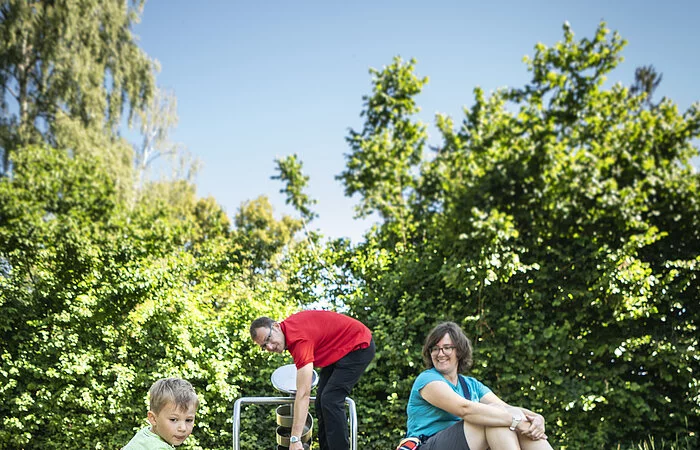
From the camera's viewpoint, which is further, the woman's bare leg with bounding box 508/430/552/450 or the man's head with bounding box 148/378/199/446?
the woman's bare leg with bounding box 508/430/552/450

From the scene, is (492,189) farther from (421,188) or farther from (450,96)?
(450,96)

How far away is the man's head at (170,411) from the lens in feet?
7.73

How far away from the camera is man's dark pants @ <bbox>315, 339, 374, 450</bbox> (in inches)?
145

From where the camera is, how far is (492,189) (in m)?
8.47

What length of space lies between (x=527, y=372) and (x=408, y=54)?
33.8 feet

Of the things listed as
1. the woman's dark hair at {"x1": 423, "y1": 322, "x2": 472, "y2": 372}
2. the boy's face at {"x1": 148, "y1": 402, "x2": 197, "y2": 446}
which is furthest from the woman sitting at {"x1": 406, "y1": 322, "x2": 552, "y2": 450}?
the boy's face at {"x1": 148, "y1": 402, "x2": 197, "y2": 446}

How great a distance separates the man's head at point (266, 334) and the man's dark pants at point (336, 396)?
18.9 inches

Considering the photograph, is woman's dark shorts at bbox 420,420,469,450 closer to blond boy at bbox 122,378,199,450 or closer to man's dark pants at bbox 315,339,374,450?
man's dark pants at bbox 315,339,374,450

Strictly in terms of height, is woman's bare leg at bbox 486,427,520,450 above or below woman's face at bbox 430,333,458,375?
below

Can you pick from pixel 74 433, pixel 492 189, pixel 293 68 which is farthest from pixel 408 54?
pixel 74 433

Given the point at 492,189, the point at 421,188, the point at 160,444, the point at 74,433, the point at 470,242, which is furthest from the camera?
the point at 421,188

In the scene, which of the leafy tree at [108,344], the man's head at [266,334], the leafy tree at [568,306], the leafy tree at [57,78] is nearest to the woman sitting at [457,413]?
the man's head at [266,334]

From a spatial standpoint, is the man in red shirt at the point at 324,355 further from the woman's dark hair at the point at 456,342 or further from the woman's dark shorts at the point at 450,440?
the woman's dark shorts at the point at 450,440

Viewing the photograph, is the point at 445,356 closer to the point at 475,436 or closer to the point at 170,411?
the point at 475,436
